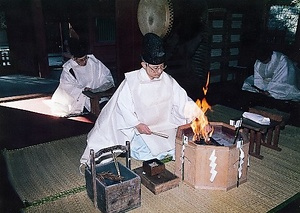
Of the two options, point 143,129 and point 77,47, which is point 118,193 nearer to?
point 143,129

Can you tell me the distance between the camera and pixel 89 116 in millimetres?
6992

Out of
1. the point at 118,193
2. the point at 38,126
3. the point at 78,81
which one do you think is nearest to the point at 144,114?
the point at 118,193

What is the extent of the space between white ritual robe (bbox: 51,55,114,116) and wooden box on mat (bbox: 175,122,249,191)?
11.6 ft

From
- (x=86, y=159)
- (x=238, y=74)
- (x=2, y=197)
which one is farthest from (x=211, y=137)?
(x=238, y=74)

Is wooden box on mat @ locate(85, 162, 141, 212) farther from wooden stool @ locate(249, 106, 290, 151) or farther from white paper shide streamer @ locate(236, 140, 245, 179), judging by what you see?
wooden stool @ locate(249, 106, 290, 151)

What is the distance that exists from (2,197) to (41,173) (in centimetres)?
64

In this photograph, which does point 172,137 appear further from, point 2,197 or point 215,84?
point 215,84

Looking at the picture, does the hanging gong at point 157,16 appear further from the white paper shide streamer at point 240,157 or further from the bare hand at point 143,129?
the white paper shide streamer at point 240,157

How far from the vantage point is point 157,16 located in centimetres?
695

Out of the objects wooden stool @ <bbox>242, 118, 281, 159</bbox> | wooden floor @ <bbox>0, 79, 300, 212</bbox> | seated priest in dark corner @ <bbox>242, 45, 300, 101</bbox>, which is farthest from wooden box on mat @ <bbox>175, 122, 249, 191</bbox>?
seated priest in dark corner @ <bbox>242, 45, 300, 101</bbox>

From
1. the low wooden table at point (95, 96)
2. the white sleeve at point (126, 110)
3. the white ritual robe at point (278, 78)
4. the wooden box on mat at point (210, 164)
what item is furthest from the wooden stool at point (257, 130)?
the white ritual robe at point (278, 78)

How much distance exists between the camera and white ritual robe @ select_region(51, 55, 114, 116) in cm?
708

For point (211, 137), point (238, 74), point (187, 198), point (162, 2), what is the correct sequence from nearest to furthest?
1. point (187, 198)
2. point (211, 137)
3. point (162, 2)
4. point (238, 74)

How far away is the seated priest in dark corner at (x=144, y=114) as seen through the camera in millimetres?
4422
